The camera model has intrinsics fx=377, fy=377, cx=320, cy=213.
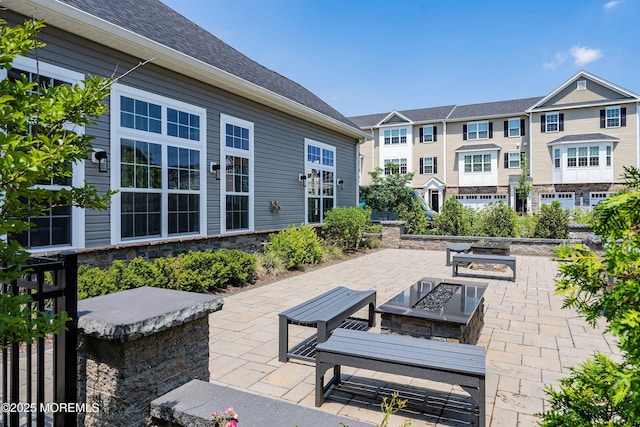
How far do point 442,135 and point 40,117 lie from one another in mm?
31160

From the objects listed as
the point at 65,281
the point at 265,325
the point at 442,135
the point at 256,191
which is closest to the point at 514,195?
the point at 442,135

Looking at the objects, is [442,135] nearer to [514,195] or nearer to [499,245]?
[514,195]

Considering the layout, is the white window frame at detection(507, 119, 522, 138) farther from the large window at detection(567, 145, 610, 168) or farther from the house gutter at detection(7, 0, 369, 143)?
the house gutter at detection(7, 0, 369, 143)

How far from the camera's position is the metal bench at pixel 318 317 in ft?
12.2

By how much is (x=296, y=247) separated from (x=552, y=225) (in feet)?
31.0

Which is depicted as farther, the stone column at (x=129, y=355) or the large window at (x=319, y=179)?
the large window at (x=319, y=179)

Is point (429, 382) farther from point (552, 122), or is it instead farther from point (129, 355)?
point (552, 122)

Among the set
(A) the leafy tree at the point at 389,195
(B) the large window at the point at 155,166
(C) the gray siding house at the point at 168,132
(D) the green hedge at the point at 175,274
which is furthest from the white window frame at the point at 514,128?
(D) the green hedge at the point at 175,274

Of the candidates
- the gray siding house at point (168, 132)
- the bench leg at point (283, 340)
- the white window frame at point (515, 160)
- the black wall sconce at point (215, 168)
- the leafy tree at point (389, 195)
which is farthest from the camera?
the white window frame at point (515, 160)

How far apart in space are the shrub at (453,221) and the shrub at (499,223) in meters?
0.57

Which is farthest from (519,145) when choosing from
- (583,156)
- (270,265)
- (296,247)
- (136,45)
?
(136,45)

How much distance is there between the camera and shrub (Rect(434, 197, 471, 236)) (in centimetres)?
1452

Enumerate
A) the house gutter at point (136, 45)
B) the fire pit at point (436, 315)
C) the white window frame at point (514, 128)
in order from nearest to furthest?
Answer: the fire pit at point (436, 315) < the house gutter at point (136, 45) < the white window frame at point (514, 128)

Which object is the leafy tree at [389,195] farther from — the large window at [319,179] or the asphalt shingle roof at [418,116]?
the asphalt shingle roof at [418,116]
